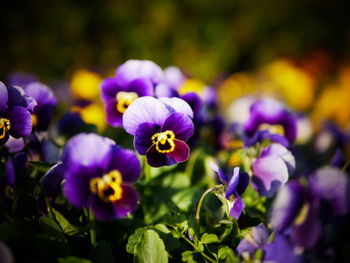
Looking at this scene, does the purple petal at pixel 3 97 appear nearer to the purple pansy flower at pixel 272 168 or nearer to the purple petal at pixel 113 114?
the purple petal at pixel 113 114

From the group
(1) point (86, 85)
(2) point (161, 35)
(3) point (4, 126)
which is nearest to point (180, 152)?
(3) point (4, 126)

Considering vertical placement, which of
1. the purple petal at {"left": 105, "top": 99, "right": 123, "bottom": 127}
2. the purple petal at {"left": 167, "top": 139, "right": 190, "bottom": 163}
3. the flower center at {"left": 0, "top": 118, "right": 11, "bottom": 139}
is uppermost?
the flower center at {"left": 0, "top": 118, "right": 11, "bottom": 139}

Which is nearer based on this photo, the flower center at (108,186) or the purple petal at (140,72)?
the flower center at (108,186)

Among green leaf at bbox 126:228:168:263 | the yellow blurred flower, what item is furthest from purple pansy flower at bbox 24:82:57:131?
the yellow blurred flower

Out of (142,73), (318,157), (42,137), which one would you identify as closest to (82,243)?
(42,137)

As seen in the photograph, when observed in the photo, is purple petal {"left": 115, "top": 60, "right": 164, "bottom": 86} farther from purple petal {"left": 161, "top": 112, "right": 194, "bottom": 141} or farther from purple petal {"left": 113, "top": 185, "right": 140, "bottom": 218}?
purple petal {"left": 113, "top": 185, "right": 140, "bottom": 218}

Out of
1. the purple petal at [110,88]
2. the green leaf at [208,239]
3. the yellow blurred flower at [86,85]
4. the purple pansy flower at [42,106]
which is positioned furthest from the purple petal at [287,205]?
the yellow blurred flower at [86,85]
